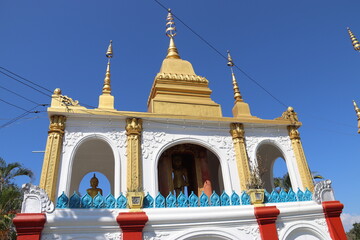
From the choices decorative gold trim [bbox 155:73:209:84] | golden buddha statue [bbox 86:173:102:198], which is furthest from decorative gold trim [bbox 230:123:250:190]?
golden buddha statue [bbox 86:173:102:198]

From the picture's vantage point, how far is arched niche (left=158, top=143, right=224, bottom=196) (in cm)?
1166

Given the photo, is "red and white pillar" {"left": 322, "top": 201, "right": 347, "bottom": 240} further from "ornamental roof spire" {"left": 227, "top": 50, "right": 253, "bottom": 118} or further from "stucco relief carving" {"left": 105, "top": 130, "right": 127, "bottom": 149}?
"stucco relief carving" {"left": 105, "top": 130, "right": 127, "bottom": 149}

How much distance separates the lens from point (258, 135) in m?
11.4

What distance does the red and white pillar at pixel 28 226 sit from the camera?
7066 millimetres

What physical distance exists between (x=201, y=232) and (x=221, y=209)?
3.35ft

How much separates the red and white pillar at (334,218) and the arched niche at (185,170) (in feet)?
14.7

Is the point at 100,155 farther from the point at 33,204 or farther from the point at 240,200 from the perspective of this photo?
the point at 240,200

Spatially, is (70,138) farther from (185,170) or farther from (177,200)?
(185,170)

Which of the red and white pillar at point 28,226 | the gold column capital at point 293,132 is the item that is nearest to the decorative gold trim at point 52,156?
the red and white pillar at point 28,226

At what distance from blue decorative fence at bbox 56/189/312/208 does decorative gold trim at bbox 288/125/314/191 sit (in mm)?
593

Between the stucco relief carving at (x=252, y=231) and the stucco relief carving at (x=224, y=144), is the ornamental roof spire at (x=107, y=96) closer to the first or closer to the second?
the stucco relief carving at (x=224, y=144)

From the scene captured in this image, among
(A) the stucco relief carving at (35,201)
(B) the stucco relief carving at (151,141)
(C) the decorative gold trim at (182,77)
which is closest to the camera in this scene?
(A) the stucco relief carving at (35,201)

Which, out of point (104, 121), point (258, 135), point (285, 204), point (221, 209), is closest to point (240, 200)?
point (221, 209)

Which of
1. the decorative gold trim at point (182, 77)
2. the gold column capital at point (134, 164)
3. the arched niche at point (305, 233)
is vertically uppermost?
the decorative gold trim at point (182, 77)
